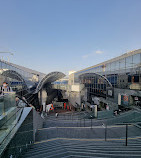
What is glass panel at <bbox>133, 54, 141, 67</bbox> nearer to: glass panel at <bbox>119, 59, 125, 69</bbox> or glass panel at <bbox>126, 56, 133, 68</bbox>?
glass panel at <bbox>126, 56, 133, 68</bbox>

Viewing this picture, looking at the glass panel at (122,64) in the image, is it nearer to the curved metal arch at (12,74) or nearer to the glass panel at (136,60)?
the glass panel at (136,60)

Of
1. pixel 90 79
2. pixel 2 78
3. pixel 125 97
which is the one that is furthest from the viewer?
pixel 90 79

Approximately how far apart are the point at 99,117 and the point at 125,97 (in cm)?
582

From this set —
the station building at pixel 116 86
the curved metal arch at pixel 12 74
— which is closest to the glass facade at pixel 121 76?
the station building at pixel 116 86

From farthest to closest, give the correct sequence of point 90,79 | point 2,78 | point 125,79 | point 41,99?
point 41,99, point 90,79, point 125,79, point 2,78

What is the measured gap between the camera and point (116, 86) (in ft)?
61.3

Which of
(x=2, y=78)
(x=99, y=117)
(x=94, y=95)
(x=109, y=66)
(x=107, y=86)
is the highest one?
(x=109, y=66)

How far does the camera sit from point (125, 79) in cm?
1716

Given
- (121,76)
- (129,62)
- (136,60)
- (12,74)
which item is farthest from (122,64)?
(12,74)

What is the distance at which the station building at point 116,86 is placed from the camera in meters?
15.2

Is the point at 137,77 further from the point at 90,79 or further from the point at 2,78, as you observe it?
the point at 2,78

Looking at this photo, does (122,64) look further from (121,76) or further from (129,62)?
(121,76)

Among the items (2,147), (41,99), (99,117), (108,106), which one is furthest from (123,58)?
(41,99)

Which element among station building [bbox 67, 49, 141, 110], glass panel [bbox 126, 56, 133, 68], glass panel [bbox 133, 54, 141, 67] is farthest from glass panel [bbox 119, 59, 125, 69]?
glass panel [bbox 133, 54, 141, 67]
